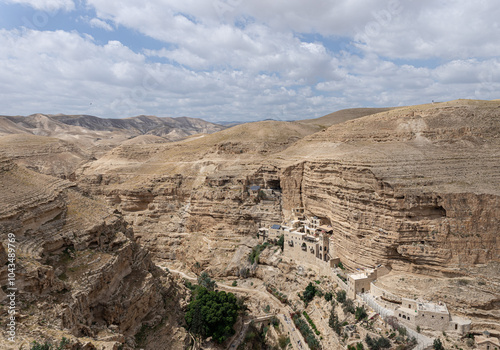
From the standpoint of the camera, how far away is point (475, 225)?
26.7m

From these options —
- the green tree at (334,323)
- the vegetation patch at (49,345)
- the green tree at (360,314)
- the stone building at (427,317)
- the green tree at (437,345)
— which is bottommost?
the green tree at (334,323)

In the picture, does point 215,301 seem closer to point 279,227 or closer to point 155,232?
point 279,227

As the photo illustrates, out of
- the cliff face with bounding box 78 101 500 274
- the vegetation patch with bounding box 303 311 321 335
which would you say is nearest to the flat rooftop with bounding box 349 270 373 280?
the cliff face with bounding box 78 101 500 274

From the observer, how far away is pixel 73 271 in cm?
1922

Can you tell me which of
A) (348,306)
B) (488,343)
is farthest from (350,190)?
(488,343)

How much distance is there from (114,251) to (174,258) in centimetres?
2600

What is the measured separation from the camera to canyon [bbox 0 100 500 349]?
63.5ft

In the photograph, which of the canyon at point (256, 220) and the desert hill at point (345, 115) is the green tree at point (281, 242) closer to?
the canyon at point (256, 220)

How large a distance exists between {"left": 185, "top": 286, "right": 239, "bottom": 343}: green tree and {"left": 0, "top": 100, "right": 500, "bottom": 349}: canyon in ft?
4.95

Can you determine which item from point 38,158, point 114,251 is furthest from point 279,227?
point 38,158

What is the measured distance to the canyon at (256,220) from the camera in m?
19.3

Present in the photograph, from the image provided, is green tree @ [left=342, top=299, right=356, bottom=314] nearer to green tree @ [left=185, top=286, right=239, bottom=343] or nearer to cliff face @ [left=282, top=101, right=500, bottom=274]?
cliff face @ [left=282, top=101, right=500, bottom=274]

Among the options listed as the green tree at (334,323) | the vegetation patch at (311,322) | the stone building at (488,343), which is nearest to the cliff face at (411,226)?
the stone building at (488,343)

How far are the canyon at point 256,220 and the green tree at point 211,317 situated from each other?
1508mm
